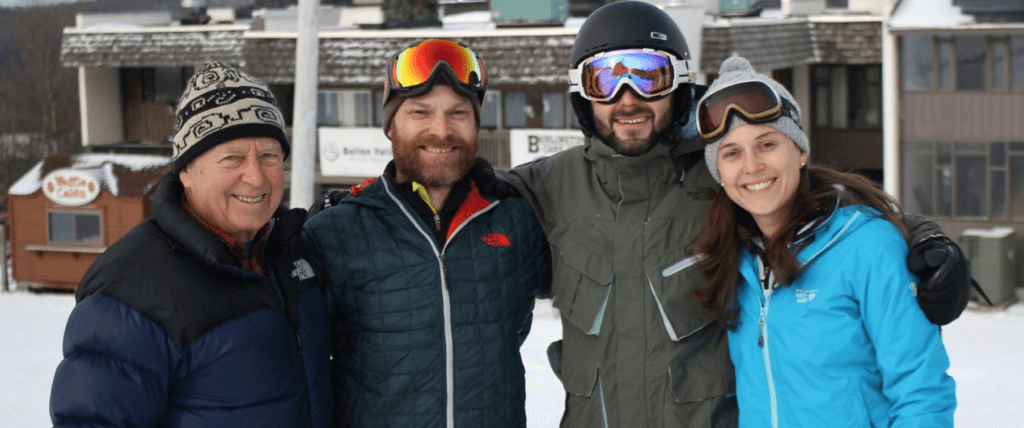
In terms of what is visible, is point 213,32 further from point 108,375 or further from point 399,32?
point 108,375

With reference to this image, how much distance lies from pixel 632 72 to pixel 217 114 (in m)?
1.53

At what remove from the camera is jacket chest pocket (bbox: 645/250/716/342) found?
324cm

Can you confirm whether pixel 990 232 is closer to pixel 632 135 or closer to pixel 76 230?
pixel 632 135

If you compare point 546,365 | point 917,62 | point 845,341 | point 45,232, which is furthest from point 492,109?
point 845,341

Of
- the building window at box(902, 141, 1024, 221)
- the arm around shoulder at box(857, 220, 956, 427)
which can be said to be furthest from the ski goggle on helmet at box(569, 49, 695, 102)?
the building window at box(902, 141, 1024, 221)

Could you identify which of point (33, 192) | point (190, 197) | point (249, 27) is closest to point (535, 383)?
point (190, 197)

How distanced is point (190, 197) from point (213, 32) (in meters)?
20.6

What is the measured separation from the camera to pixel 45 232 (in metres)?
18.9

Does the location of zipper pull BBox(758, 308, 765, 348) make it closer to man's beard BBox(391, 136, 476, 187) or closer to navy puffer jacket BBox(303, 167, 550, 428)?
navy puffer jacket BBox(303, 167, 550, 428)

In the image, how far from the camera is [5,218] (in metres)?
20.1

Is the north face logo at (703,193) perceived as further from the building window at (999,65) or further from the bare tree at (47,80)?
the bare tree at (47,80)

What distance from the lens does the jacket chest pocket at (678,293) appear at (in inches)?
127

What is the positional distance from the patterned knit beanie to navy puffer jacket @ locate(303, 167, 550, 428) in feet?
2.02

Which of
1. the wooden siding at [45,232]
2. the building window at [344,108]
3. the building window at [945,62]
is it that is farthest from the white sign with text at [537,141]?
the wooden siding at [45,232]
